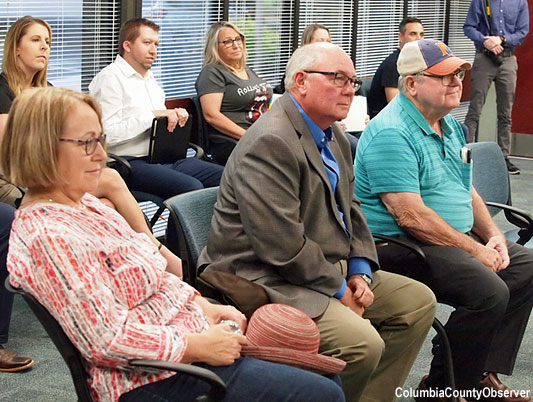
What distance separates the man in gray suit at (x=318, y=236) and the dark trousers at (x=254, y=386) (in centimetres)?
43

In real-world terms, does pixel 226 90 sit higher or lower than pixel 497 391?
higher

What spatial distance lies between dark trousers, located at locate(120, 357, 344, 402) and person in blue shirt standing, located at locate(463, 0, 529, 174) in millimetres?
6701

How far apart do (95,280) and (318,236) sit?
106 centimetres

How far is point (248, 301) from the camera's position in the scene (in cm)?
257

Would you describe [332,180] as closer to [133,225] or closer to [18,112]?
[133,225]

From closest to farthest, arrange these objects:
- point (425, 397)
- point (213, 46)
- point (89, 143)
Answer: point (89, 143)
point (425, 397)
point (213, 46)

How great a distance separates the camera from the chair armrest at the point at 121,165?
14.7 ft

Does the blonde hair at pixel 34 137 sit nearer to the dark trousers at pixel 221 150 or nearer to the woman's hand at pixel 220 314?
the woman's hand at pixel 220 314

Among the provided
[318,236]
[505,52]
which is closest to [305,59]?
[318,236]

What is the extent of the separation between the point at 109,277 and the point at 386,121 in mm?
1679

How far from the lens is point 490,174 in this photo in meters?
4.26

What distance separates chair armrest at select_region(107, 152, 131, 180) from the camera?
4.48 m

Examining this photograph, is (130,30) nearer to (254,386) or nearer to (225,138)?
(225,138)

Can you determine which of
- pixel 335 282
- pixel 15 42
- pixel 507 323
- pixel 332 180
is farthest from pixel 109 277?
pixel 15 42
